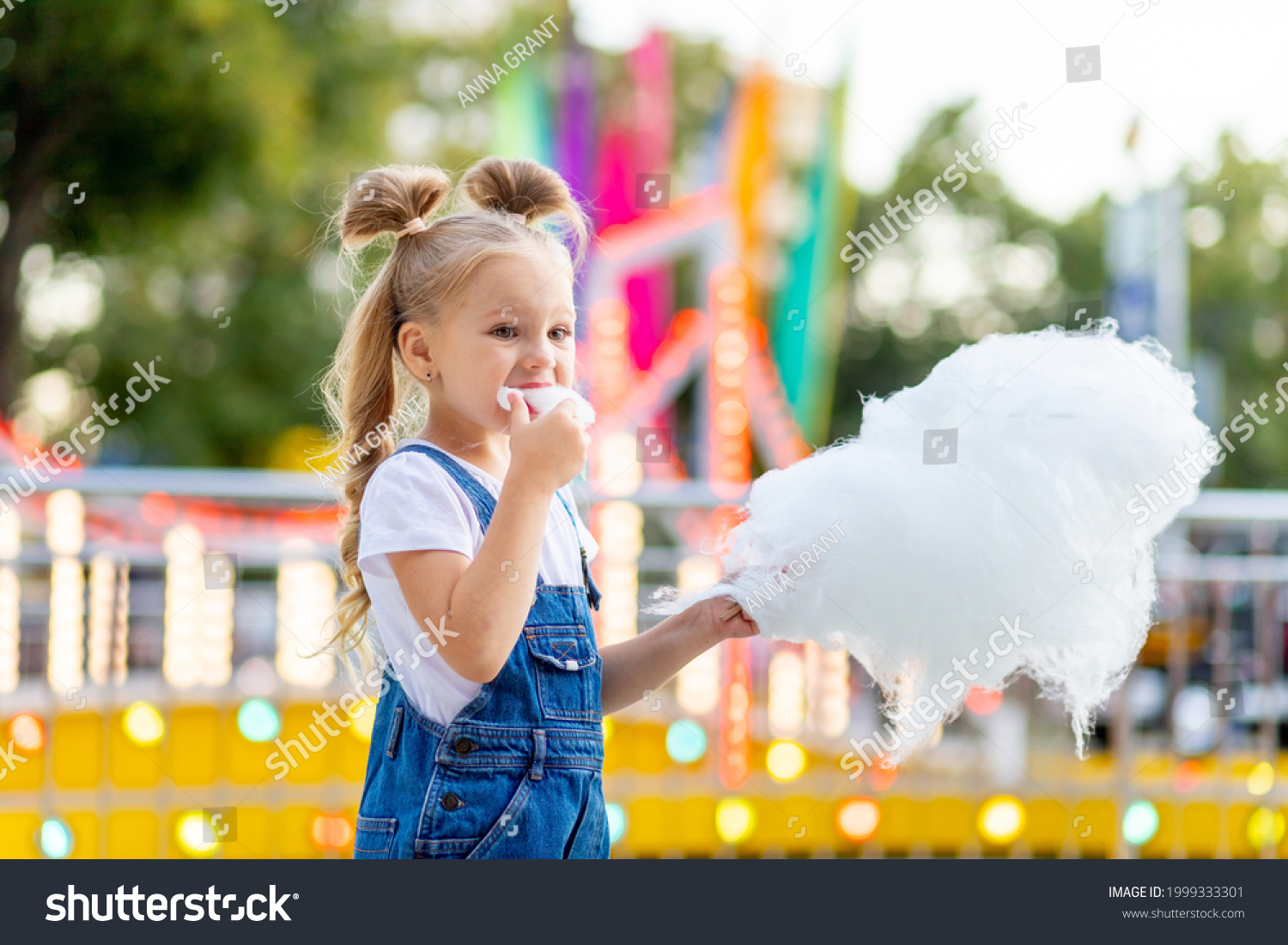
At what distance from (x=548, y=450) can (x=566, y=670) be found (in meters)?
0.29

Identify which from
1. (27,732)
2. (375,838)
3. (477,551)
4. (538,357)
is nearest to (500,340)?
(538,357)

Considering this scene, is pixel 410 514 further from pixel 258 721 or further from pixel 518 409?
pixel 258 721

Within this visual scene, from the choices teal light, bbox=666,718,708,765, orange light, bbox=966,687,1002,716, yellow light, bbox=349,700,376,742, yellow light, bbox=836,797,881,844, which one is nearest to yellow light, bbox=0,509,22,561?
yellow light, bbox=349,700,376,742

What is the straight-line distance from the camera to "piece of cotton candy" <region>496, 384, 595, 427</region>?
4.36 ft

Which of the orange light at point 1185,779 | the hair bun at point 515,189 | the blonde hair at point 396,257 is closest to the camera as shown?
the blonde hair at point 396,257

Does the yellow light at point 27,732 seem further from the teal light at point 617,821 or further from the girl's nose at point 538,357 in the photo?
the girl's nose at point 538,357

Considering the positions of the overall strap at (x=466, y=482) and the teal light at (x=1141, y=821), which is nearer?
the overall strap at (x=466, y=482)

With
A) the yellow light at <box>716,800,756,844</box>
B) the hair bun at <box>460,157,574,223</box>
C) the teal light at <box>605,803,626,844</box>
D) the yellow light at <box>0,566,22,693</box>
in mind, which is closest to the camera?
the hair bun at <box>460,157,574,223</box>

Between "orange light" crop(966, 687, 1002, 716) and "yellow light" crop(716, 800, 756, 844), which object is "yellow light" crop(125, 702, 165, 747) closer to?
"yellow light" crop(716, 800, 756, 844)

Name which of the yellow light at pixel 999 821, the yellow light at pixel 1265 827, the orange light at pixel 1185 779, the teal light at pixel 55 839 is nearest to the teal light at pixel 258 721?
the teal light at pixel 55 839

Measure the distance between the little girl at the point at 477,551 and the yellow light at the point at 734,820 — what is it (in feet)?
7.65

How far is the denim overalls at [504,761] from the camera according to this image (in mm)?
1270

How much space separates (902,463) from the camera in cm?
148

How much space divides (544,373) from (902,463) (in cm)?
48
